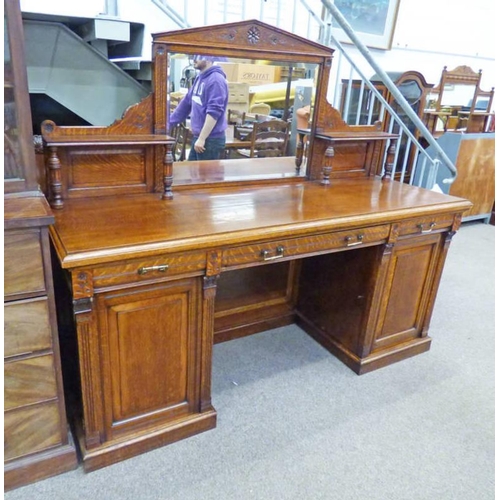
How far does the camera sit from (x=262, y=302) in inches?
94.5

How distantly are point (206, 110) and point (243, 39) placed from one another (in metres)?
0.33

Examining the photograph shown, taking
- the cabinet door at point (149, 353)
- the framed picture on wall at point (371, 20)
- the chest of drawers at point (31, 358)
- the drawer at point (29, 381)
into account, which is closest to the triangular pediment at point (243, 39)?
the chest of drawers at point (31, 358)

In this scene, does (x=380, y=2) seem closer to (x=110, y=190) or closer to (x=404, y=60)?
(x=404, y=60)

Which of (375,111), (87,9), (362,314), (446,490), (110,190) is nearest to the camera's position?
(446,490)

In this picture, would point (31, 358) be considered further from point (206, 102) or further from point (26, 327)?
point (206, 102)

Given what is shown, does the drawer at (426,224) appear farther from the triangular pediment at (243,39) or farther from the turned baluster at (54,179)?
the turned baluster at (54,179)

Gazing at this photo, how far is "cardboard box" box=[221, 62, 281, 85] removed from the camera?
1.85 m

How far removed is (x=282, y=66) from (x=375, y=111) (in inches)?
85.5

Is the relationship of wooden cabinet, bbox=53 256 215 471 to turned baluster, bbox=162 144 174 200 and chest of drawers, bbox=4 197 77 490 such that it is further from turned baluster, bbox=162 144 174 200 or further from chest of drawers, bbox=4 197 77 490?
turned baluster, bbox=162 144 174 200

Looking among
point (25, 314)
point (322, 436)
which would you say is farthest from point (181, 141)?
point (322, 436)

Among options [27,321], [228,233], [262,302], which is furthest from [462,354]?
[27,321]

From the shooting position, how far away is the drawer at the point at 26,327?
1266 millimetres

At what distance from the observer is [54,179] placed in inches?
59.6

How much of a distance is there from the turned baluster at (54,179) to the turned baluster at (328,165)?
3.94 ft
